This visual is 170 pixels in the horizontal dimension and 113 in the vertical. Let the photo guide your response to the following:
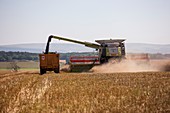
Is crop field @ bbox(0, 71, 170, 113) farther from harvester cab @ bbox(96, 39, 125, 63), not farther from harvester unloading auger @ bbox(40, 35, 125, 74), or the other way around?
harvester cab @ bbox(96, 39, 125, 63)

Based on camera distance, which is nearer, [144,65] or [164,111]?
[164,111]

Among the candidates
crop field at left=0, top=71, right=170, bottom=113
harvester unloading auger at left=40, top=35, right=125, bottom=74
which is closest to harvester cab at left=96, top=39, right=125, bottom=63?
harvester unloading auger at left=40, top=35, right=125, bottom=74

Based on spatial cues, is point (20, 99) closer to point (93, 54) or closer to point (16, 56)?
point (93, 54)

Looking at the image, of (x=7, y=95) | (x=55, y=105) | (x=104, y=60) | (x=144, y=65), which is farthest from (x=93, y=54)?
(x=55, y=105)

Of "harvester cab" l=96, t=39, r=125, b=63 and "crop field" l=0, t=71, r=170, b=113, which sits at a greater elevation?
"harvester cab" l=96, t=39, r=125, b=63

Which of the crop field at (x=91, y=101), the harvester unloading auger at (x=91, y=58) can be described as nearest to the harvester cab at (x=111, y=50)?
the harvester unloading auger at (x=91, y=58)

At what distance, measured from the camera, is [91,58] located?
29.0 m

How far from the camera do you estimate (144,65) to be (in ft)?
94.9

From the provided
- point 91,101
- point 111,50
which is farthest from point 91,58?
point 91,101

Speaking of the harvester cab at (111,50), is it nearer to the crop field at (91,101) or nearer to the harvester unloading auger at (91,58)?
Answer: the harvester unloading auger at (91,58)

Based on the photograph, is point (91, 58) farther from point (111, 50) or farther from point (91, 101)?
point (91, 101)

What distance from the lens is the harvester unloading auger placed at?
2762 centimetres

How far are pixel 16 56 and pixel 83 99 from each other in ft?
516

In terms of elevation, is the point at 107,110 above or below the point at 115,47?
below
